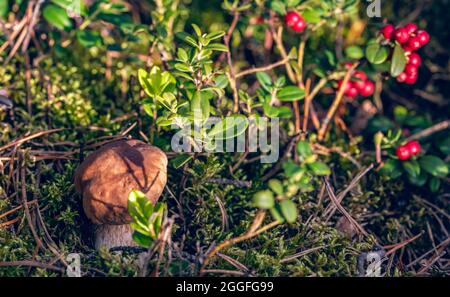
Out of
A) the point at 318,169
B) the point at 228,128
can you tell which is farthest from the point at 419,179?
the point at 228,128

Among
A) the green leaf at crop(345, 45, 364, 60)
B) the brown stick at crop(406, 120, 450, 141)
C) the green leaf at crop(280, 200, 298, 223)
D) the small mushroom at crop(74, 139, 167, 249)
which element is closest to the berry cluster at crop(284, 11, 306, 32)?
the green leaf at crop(345, 45, 364, 60)

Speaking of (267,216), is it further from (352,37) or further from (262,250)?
(352,37)

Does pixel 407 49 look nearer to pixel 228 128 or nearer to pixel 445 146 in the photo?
pixel 445 146

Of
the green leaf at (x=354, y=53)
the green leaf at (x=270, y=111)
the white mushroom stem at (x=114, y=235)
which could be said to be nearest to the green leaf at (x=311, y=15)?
the green leaf at (x=354, y=53)

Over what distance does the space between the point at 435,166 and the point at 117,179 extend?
61.7 inches

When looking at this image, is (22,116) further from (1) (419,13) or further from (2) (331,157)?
(1) (419,13)

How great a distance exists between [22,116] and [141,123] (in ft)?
2.14

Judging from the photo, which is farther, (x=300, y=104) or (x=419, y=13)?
(x=419, y=13)

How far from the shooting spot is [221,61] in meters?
3.16

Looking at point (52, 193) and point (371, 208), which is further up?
point (52, 193)
